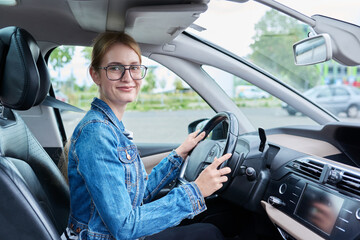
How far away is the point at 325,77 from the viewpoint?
9766 mm

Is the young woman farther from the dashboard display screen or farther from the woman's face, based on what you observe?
the dashboard display screen

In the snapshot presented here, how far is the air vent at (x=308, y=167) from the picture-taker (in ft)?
5.22

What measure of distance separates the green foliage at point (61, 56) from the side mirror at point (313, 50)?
154 centimetres

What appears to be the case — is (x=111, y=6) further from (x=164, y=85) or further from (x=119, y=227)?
(x=164, y=85)

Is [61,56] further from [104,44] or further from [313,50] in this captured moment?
[313,50]

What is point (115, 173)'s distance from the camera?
1148mm

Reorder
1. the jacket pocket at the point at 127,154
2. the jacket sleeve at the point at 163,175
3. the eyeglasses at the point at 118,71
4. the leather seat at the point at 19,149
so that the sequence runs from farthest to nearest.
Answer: the jacket sleeve at the point at 163,175 → the eyeglasses at the point at 118,71 → the jacket pocket at the point at 127,154 → the leather seat at the point at 19,149

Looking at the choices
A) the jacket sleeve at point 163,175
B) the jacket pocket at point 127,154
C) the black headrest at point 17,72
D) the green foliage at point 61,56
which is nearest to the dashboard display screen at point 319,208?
the jacket sleeve at point 163,175

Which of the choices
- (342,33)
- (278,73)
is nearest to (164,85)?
(278,73)

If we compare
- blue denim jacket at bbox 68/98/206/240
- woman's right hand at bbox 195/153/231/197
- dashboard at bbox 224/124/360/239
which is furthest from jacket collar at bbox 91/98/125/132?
dashboard at bbox 224/124/360/239

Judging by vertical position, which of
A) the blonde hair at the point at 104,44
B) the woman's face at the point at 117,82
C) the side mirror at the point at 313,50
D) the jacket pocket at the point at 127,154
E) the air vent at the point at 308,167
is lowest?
the air vent at the point at 308,167

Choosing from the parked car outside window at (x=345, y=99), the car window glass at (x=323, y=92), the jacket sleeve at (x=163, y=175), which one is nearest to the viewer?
the jacket sleeve at (x=163, y=175)

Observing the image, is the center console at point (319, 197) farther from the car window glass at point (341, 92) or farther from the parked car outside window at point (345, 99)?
the car window glass at point (341, 92)

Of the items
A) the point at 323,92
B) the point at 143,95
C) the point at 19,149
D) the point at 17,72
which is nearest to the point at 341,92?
the point at 323,92
